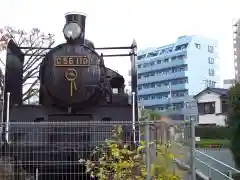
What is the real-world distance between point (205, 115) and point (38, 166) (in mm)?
51133

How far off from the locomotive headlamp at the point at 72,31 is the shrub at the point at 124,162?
3.23 meters

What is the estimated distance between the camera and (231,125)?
57.2 feet

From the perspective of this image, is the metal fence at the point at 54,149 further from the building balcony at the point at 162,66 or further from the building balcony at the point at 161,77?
the building balcony at the point at 161,77

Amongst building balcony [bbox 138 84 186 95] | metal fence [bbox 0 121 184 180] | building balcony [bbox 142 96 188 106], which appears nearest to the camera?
metal fence [bbox 0 121 184 180]

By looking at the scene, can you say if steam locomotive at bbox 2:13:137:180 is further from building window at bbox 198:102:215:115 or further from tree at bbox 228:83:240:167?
building window at bbox 198:102:215:115

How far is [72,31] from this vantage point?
8820mm

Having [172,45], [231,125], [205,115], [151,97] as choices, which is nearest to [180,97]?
[151,97]

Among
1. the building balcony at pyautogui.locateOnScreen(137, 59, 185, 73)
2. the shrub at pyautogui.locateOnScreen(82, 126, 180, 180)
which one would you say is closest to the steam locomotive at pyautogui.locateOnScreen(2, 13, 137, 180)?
the shrub at pyautogui.locateOnScreen(82, 126, 180, 180)

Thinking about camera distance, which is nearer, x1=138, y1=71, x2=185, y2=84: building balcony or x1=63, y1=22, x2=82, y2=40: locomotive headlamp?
x1=63, y1=22, x2=82, y2=40: locomotive headlamp

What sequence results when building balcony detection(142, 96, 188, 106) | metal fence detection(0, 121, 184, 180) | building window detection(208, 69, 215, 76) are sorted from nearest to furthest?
metal fence detection(0, 121, 184, 180) → building balcony detection(142, 96, 188, 106) → building window detection(208, 69, 215, 76)

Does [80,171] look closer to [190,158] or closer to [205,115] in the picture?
[190,158]

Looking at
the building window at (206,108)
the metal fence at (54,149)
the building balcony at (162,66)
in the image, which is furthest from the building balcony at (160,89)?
the metal fence at (54,149)

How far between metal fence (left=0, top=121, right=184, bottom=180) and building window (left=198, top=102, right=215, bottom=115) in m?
50.0

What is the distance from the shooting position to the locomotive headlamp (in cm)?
876
